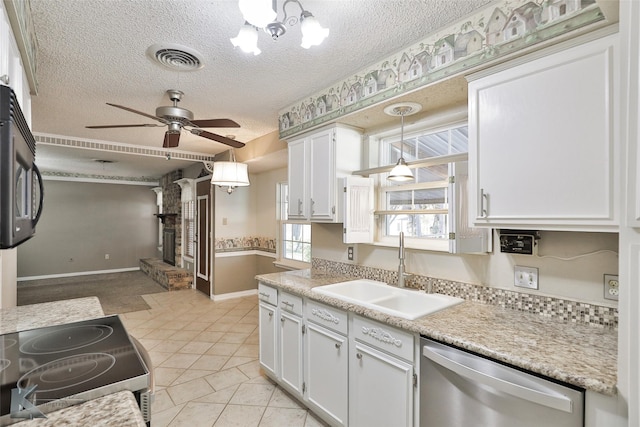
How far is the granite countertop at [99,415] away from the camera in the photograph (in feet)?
2.64

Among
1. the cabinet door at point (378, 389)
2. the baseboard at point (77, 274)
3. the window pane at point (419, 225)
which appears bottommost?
the baseboard at point (77, 274)

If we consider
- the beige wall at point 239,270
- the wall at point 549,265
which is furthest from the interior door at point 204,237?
the wall at point 549,265

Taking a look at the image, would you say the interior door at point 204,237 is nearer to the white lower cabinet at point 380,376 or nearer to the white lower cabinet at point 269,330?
the white lower cabinet at point 269,330

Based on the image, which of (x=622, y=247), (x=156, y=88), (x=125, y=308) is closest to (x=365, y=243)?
(x=622, y=247)

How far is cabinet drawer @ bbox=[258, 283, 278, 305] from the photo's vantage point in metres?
2.59

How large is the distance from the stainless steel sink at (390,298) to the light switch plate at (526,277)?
346mm

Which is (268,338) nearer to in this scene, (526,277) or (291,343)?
(291,343)

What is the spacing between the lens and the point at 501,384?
1.25 meters

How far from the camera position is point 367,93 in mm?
2332

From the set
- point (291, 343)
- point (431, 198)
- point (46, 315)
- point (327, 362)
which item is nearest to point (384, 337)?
point (327, 362)

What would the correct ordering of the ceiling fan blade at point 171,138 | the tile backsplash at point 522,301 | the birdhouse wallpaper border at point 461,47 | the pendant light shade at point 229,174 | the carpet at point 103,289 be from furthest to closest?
the carpet at point 103,289
the pendant light shade at point 229,174
the ceiling fan blade at point 171,138
the tile backsplash at point 522,301
the birdhouse wallpaper border at point 461,47

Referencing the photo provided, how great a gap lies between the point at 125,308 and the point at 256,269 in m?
2.17

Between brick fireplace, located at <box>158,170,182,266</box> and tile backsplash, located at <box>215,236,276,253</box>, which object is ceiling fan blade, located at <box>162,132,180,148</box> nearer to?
tile backsplash, located at <box>215,236,276,253</box>

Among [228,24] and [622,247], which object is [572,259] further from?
[228,24]
